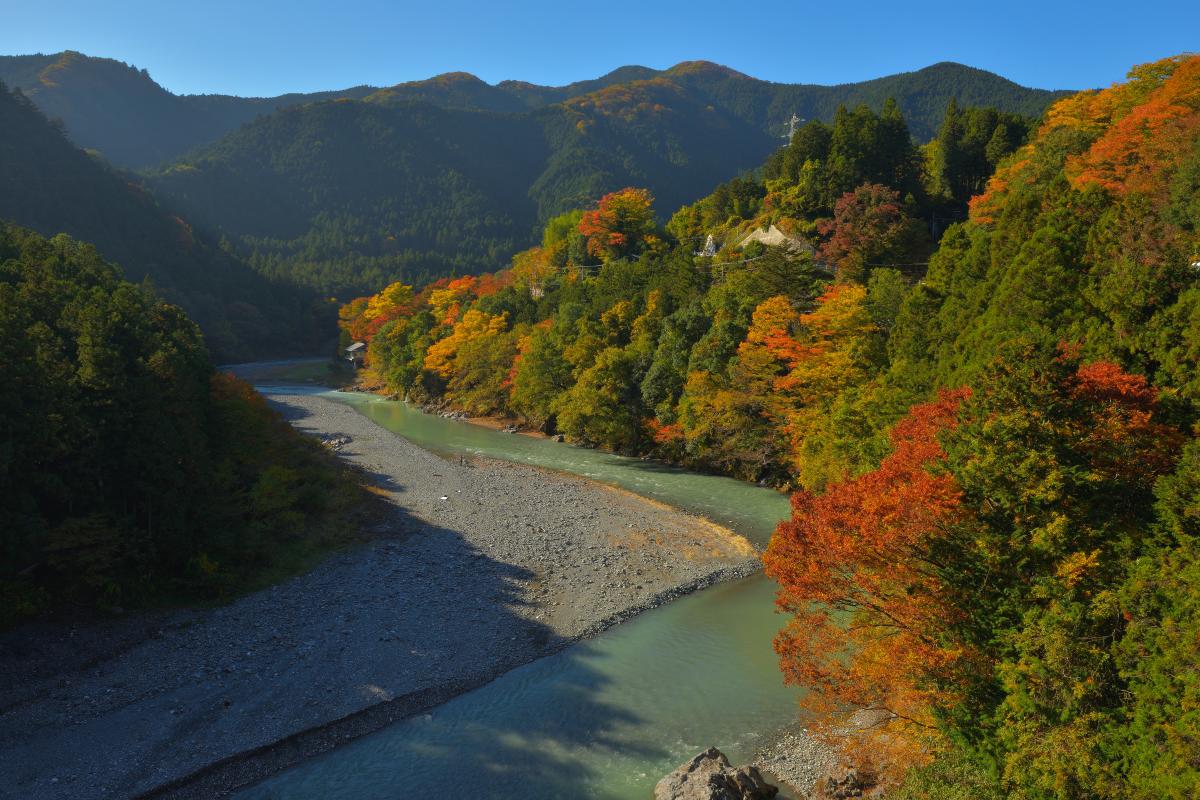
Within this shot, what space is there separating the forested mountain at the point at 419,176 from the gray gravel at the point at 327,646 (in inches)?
4274

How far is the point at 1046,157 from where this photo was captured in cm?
3219

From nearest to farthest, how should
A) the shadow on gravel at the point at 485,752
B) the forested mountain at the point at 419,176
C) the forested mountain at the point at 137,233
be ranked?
1. the shadow on gravel at the point at 485,752
2. the forested mountain at the point at 137,233
3. the forested mountain at the point at 419,176

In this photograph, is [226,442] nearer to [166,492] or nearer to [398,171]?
[166,492]

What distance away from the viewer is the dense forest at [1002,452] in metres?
9.37

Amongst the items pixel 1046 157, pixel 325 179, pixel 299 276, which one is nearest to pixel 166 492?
pixel 1046 157

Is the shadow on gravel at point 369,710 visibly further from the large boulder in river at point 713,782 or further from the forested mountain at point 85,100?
Answer: the forested mountain at point 85,100

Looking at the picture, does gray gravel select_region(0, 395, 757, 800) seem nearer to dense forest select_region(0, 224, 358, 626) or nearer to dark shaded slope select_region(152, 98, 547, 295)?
dense forest select_region(0, 224, 358, 626)

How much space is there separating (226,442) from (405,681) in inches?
564

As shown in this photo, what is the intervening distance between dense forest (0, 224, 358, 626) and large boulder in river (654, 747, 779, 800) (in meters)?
14.2

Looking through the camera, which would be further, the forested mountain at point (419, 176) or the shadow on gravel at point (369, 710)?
the forested mountain at point (419, 176)

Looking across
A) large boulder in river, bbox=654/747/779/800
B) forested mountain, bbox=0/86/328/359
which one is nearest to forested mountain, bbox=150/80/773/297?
forested mountain, bbox=0/86/328/359

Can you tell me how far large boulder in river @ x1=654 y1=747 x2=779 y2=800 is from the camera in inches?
437

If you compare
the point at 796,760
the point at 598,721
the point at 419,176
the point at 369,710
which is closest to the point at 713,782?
the point at 796,760

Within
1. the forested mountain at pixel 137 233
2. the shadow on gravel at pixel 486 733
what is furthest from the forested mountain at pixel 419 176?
the shadow on gravel at pixel 486 733
